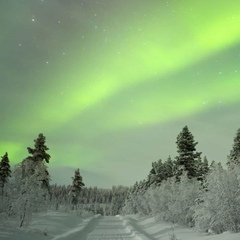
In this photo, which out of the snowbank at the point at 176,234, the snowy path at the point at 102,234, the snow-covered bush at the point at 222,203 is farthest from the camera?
the snowy path at the point at 102,234

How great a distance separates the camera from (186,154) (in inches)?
1693

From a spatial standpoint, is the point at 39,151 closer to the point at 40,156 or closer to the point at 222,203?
the point at 40,156

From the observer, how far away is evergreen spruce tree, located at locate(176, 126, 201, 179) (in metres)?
A: 42.5

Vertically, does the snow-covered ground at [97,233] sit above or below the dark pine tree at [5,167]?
below

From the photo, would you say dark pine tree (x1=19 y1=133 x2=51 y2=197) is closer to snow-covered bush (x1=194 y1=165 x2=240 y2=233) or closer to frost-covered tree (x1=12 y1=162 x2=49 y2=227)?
frost-covered tree (x1=12 y1=162 x2=49 y2=227)

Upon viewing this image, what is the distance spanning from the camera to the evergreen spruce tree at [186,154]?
42.5m

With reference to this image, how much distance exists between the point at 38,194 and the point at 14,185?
195 cm

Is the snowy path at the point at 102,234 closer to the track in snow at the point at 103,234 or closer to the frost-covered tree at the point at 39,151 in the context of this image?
the track in snow at the point at 103,234

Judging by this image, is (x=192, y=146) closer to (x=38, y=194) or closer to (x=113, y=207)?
(x=38, y=194)

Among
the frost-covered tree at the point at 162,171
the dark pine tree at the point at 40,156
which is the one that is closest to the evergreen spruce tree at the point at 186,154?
the dark pine tree at the point at 40,156

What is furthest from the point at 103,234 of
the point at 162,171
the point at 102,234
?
the point at 162,171

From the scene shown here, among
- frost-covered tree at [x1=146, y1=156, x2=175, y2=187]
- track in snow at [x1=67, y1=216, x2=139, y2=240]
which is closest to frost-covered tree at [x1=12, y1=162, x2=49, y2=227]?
track in snow at [x1=67, y1=216, x2=139, y2=240]

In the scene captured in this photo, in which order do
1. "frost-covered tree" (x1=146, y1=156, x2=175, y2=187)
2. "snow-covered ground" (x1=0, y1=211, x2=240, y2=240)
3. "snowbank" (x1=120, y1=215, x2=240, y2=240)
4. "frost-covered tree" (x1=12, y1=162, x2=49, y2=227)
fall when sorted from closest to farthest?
"snowbank" (x1=120, y1=215, x2=240, y2=240)
"snow-covered ground" (x1=0, y1=211, x2=240, y2=240)
"frost-covered tree" (x1=12, y1=162, x2=49, y2=227)
"frost-covered tree" (x1=146, y1=156, x2=175, y2=187)

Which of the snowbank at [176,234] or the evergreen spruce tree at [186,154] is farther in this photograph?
the evergreen spruce tree at [186,154]
